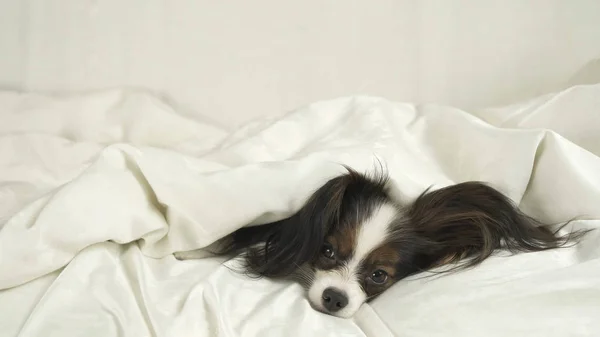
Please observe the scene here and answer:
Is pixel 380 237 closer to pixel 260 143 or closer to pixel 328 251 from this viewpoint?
pixel 328 251

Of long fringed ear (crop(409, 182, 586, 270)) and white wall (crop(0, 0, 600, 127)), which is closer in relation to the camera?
long fringed ear (crop(409, 182, 586, 270))

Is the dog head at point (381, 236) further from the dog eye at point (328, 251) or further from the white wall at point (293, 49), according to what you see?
the white wall at point (293, 49)

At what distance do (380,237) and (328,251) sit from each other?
0.13 m

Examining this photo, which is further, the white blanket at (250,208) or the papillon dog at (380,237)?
the papillon dog at (380,237)

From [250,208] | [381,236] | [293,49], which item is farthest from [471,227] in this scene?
[293,49]

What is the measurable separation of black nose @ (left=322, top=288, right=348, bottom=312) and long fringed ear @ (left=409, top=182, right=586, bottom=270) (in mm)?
248

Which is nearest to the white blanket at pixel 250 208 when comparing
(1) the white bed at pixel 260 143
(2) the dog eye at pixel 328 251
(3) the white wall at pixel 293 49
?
(1) the white bed at pixel 260 143

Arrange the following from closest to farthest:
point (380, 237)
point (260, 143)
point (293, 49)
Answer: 1. point (380, 237)
2. point (260, 143)
3. point (293, 49)

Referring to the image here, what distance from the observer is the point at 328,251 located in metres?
1.51

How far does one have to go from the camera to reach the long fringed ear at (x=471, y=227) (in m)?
1.46

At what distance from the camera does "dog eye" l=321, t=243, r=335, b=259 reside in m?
1.50

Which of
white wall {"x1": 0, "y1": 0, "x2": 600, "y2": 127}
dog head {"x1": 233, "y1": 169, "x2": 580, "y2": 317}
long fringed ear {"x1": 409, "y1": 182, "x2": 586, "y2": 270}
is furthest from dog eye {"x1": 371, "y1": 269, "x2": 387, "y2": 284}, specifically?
white wall {"x1": 0, "y1": 0, "x2": 600, "y2": 127}

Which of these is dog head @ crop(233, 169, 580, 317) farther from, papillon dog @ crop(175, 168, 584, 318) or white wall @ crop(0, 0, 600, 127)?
white wall @ crop(0, 0, 600, 127)

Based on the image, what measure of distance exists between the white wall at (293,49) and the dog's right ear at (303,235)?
2.79ft
